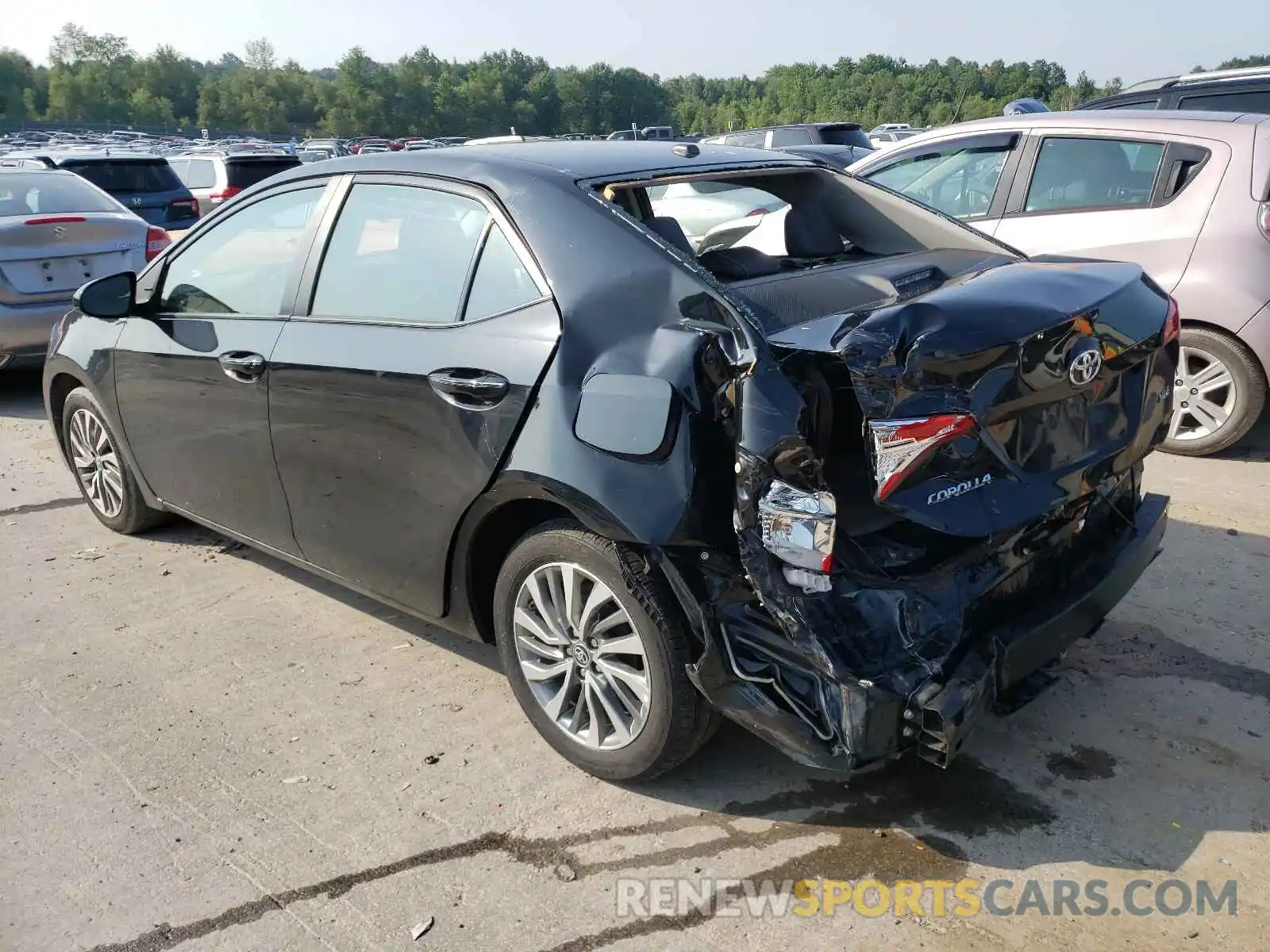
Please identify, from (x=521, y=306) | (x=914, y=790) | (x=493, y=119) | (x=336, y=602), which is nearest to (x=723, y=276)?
(x=521, y=306)

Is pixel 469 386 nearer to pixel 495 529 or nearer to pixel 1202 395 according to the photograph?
pixel 495 529

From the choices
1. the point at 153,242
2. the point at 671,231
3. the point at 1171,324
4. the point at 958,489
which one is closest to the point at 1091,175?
the point at 1171,324

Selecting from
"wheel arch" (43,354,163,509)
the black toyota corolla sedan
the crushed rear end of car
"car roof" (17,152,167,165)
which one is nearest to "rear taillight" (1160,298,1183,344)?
the black toyota corolla sedan

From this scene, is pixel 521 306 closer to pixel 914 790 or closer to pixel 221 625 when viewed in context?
pixel 914 790

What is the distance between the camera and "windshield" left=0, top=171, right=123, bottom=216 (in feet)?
26.9

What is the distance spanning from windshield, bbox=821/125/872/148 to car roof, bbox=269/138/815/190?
16.1 m

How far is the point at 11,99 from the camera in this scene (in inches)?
3671

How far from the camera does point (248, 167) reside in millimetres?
17578

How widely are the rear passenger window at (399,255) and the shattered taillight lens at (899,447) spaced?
53.5 inches

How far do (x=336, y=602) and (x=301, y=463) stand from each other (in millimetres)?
924

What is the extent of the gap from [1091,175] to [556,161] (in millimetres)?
4051

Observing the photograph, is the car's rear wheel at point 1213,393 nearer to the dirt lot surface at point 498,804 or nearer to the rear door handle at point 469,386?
the dirt lot surface at point 498,804

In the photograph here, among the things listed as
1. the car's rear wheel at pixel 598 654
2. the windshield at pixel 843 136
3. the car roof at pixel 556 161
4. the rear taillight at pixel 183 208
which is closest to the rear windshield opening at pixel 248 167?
the rear taillight at pixel 183 208

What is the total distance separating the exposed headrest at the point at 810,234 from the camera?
12.8ft
